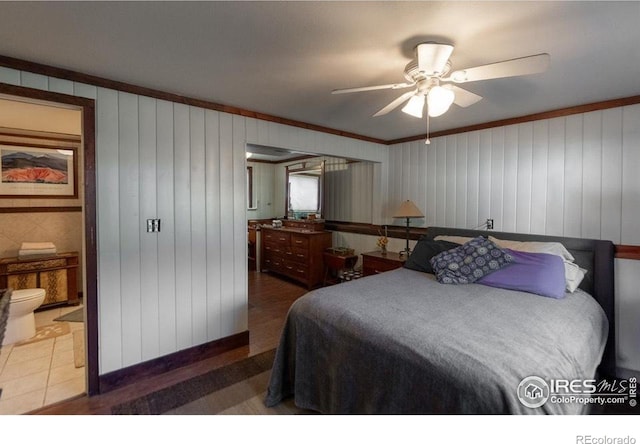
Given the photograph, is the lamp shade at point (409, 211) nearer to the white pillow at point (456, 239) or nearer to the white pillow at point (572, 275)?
the white pillow at point (456, 239)

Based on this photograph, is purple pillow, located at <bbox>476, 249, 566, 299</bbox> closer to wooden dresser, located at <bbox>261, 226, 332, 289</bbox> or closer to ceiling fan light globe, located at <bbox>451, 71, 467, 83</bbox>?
ceiling fan light globe, located at <bbox>451, 71, 467, 83</bbox>

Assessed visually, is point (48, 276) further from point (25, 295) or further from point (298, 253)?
point (298, 253)

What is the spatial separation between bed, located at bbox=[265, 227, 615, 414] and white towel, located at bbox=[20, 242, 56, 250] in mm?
3429

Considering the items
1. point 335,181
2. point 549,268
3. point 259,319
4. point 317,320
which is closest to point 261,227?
point 335,181

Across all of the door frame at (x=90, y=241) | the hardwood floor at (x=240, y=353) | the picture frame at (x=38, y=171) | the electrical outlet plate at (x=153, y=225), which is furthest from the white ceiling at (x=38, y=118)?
the hardwood floor at (x=240, y=353)

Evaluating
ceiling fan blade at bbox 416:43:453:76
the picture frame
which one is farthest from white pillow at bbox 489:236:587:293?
the picture frame

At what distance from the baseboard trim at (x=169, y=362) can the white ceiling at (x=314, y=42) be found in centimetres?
211

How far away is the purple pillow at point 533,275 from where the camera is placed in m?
2.13

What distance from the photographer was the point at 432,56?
1474mm

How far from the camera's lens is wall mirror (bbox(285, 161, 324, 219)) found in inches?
208

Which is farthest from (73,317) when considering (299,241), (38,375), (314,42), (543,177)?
(543,177)

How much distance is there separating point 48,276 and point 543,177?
5.43 metres

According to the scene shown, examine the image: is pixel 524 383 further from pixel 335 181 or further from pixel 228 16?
pixel 335 181
